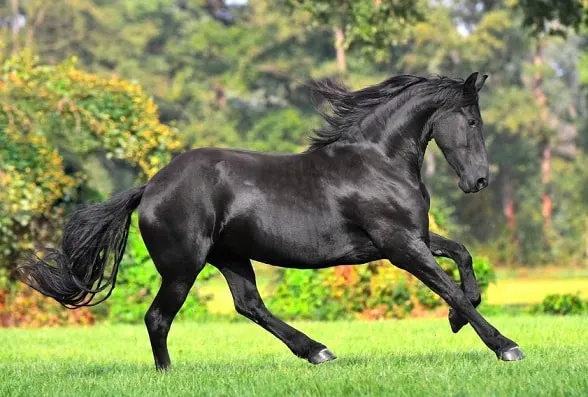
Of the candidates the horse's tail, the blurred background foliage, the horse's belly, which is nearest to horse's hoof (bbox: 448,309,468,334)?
the horse's belly

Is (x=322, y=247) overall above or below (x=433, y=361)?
above

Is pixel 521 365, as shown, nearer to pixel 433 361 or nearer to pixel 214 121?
pixel 433 361

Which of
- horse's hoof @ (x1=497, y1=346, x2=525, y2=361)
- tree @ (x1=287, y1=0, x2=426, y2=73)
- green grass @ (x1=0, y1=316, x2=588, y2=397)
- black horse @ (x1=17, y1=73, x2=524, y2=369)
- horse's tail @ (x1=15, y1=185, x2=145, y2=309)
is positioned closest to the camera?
green grass @ (x1=0, y1=316, x2=588, y2=397)

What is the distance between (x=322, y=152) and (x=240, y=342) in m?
4.61

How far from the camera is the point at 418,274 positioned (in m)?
8.84

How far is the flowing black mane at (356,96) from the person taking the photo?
9305 millimetres

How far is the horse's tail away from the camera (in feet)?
31.8

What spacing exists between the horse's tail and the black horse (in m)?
0.37

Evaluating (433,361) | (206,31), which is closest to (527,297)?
(433,361)

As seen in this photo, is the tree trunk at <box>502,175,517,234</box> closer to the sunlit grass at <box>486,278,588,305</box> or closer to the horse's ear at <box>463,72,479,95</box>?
the sunlit grass at <box>486,278,588,305</box>

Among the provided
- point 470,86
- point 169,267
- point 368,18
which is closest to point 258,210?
point 169,267

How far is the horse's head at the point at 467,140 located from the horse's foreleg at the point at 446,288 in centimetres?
64

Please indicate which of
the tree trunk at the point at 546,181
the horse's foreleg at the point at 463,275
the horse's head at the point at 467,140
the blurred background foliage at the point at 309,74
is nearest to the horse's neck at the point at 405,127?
the horse's head at the point at 467,140

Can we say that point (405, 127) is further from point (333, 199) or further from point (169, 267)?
point (169, 267)
